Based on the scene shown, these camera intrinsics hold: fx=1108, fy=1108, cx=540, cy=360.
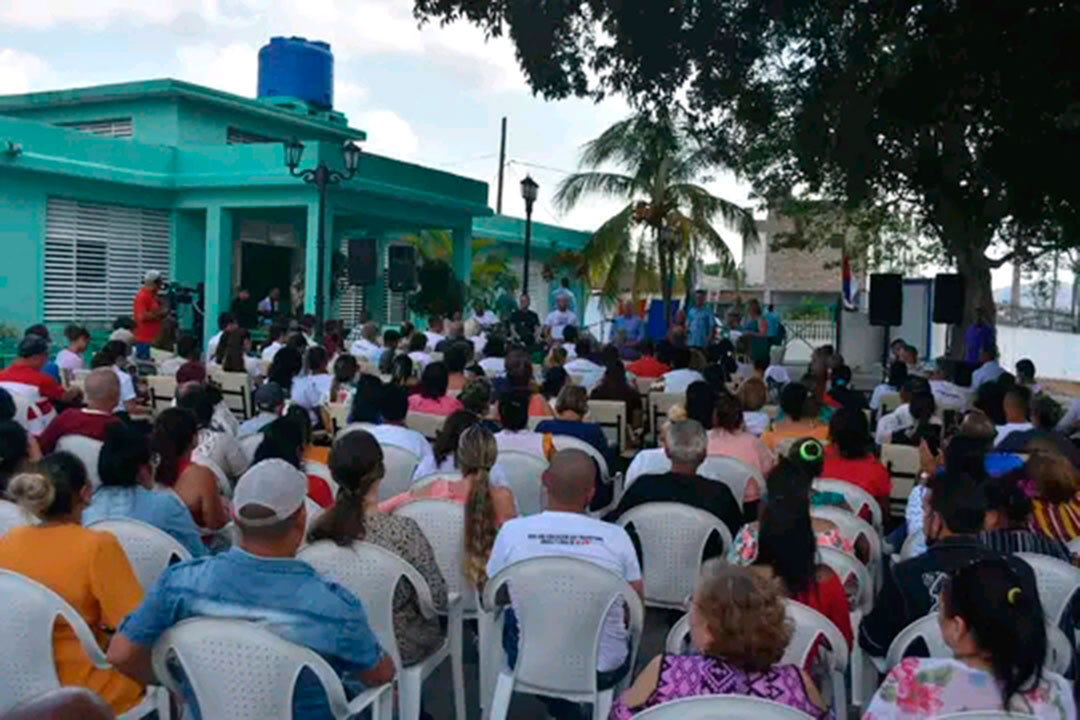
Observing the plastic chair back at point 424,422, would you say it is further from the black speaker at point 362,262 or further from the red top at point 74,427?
the black speaker at point 362,262

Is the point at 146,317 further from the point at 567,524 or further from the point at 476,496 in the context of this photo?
the point at 567,524

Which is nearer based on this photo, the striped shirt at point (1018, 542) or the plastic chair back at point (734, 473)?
the striped shirt at point (1018, 542)

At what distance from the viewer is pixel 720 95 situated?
11.6 meters

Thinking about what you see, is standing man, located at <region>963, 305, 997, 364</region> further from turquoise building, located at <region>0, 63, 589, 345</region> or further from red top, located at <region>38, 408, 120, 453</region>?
red top, located at <region>38, 408, 120, 453</region>

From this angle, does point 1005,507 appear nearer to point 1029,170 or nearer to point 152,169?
point 1029,170

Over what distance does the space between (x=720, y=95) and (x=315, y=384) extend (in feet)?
18.2

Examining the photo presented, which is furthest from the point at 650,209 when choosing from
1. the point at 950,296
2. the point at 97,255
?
the point at 97,255

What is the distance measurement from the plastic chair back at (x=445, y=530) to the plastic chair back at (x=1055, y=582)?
84.9 inches

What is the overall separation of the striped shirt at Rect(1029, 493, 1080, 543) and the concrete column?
1615 cm

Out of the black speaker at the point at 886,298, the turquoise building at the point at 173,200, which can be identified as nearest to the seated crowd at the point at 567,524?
the black speaker at the point at 886,298

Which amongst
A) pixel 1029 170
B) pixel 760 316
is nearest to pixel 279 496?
pixel 1029 170

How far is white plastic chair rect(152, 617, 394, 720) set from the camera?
278 cm

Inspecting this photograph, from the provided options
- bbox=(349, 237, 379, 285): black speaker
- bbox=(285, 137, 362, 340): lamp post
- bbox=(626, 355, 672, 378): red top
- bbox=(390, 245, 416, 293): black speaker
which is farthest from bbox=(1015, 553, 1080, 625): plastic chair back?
bbox=(390, 245, 416, 293): black speaker

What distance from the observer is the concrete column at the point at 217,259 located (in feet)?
61.8
